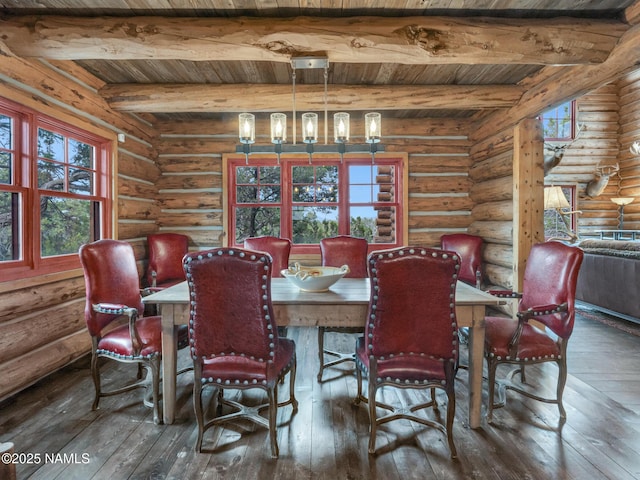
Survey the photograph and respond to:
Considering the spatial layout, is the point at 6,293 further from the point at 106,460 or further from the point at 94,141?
the point at 94,141

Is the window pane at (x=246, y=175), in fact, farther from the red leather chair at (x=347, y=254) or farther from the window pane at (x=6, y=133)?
the window pane at (x=6, y=133)

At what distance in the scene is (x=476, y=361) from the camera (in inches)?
84.3

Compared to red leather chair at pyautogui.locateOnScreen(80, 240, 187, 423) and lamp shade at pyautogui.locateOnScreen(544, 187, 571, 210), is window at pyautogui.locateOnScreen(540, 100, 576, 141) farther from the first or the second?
red leather chair at pyautogui.locateOnScreen(80, 240, 187, 423)

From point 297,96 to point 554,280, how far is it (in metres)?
2.92

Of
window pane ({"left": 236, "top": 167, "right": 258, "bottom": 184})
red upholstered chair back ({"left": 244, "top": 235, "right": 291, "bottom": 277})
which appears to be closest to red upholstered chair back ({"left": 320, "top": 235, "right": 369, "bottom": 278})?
red upholstered chair back ({"left": 244, "top": 235, "right": 291, "bottom": 277})

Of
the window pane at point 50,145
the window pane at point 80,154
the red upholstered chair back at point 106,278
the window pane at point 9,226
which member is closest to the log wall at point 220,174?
the window pane at point 80,154

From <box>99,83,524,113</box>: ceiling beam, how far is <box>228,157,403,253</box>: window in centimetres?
117

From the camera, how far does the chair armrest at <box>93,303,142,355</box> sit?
2150 mm

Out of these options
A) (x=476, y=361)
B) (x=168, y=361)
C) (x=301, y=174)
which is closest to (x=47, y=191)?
(x=168, y=361)

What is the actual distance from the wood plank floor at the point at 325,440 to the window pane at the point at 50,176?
1.69 meters

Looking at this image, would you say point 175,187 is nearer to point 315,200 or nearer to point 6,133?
point 315,200

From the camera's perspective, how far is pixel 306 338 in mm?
3867

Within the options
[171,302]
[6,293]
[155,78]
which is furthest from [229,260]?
[155,78]

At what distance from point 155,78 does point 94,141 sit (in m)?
0.94
